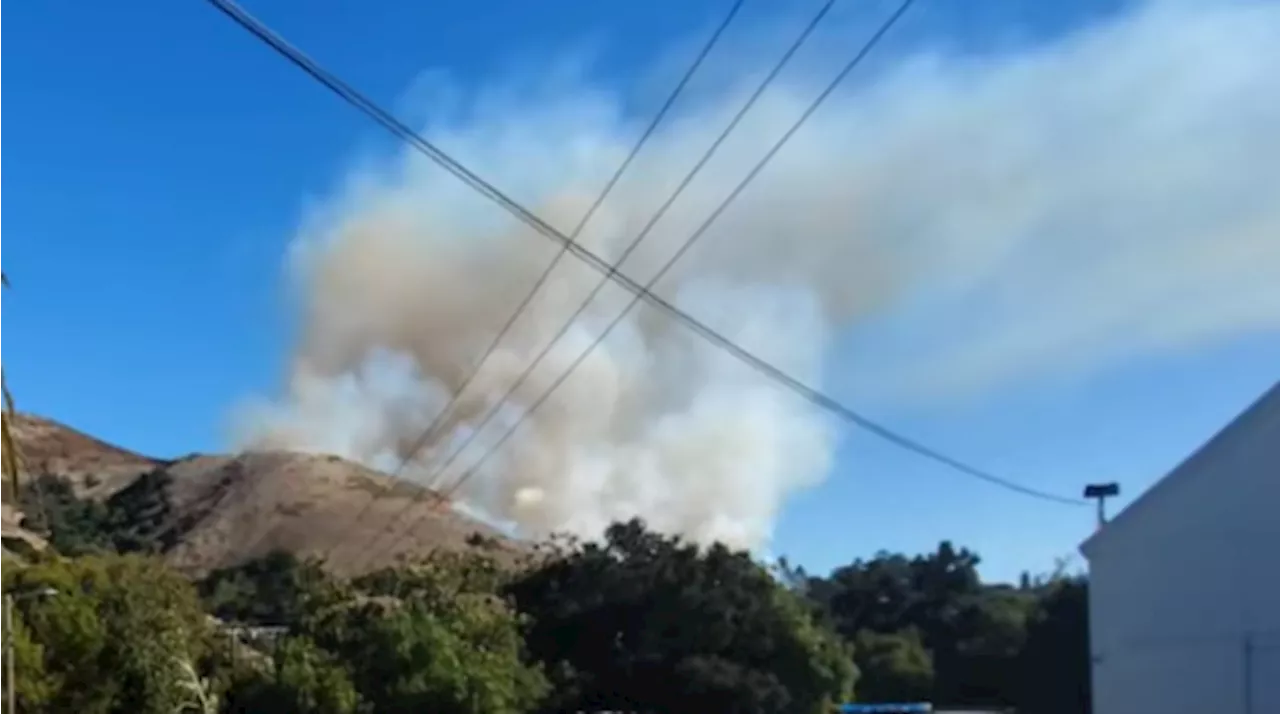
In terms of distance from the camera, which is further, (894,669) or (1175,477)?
(894,669)

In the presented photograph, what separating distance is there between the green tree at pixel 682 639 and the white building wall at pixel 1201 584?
44426 millimetres

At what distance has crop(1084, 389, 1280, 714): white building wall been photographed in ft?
63.3

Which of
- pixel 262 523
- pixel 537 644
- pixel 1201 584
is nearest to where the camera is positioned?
pixel 1201 584

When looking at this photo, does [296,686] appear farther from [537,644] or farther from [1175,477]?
[1175,477]

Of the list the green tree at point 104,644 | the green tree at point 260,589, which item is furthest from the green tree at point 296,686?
the green tree at point 260,589

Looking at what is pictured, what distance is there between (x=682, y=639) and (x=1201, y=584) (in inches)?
1919

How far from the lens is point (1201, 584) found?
2002 centimetres

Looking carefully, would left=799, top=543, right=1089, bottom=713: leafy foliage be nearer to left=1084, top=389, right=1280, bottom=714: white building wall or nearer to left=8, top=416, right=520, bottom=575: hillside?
left=1084, top=389, right=1280, bottom=714: white building wall

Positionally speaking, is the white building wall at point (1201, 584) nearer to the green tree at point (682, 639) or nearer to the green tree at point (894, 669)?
the green tree at point (682, 639)

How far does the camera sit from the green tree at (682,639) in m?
65.9

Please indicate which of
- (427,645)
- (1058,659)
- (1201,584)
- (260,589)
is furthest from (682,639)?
(1201,584)

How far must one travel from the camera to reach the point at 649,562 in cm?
7131

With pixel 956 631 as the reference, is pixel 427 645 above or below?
below

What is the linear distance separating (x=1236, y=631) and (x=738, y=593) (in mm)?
49754
